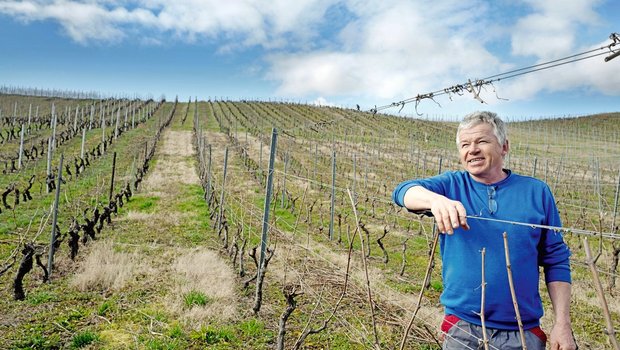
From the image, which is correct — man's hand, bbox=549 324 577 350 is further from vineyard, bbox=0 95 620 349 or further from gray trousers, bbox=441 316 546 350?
vineyard, bbox=0 95 620 349

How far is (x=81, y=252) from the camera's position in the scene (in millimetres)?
6781

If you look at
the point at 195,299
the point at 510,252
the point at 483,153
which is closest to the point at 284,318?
the point at 195,299

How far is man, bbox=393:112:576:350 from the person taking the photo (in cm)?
153

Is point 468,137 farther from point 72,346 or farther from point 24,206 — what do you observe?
point 24,206

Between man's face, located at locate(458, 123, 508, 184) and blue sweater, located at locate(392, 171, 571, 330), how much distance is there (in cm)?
5

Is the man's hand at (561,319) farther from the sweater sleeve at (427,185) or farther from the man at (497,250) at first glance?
the sweater sleeve at (427,185)

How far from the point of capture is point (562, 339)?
1.48 metres

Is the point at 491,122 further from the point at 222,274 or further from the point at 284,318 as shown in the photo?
the point at 222,274

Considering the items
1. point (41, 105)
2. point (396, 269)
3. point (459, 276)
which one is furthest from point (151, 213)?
point (41, 105)

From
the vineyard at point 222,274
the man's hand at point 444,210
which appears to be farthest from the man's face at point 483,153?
the vineyard at point 222,274

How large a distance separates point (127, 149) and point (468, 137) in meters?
23.5

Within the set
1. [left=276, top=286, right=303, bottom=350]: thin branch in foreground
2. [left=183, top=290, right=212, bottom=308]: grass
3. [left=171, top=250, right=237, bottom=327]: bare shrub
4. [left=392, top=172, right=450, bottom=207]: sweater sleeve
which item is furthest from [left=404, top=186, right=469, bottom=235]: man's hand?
[left=183, top=290, right=212, bottom=308]: grass

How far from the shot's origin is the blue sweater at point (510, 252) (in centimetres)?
154

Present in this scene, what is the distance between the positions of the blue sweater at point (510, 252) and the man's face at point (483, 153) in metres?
0.05
